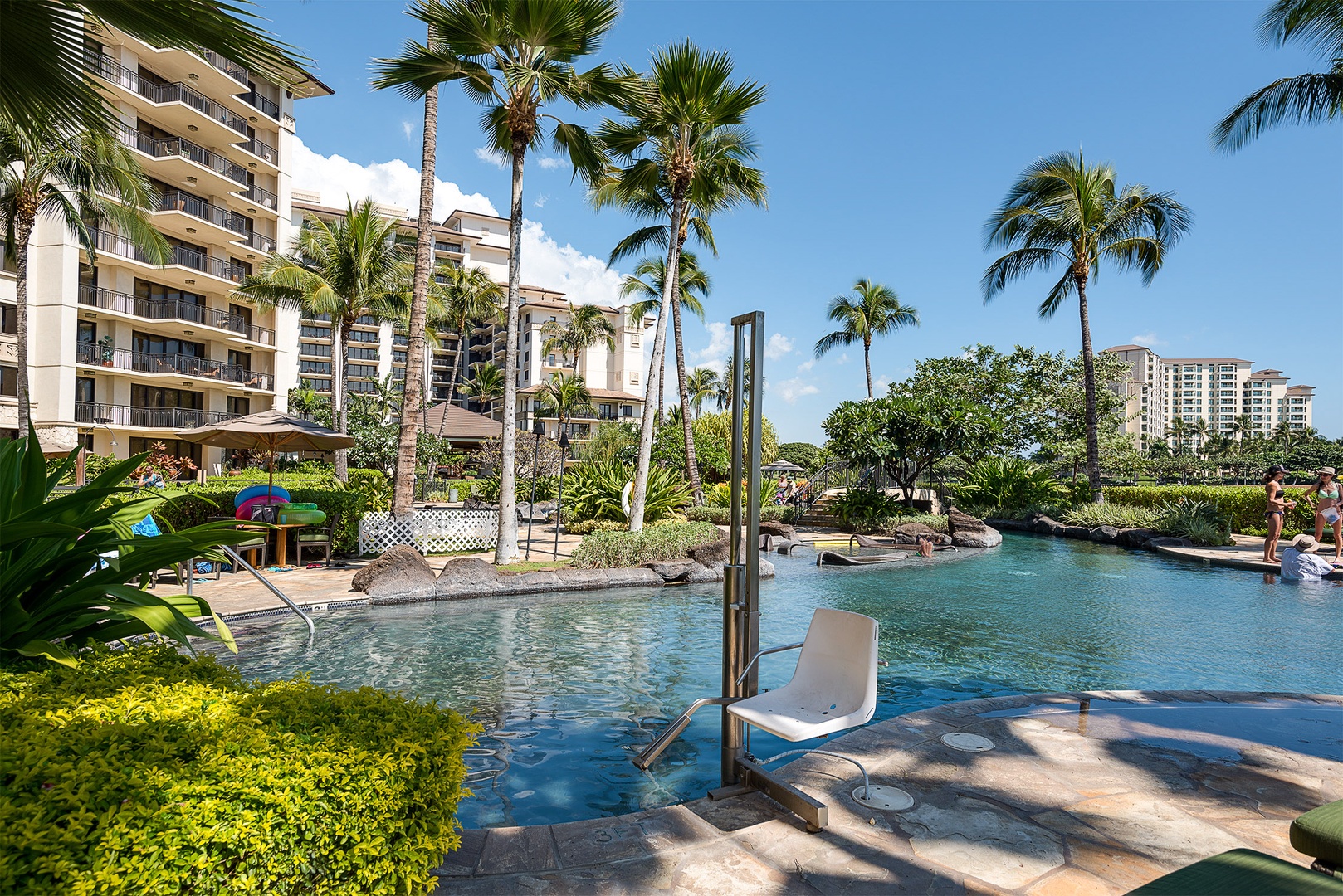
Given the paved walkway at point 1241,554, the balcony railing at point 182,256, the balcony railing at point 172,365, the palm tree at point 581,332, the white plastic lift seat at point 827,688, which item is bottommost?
the paved walkway at point 1241,554

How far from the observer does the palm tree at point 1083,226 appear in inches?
857

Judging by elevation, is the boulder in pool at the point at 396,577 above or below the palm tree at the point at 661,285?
below

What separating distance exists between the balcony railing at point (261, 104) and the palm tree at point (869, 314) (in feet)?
101

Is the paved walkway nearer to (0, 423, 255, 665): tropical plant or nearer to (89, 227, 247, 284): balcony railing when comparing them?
(0, 423, 255, 665): tropical plant

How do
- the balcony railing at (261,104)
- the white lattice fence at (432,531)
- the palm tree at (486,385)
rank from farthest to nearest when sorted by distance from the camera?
the palm tree at (486,385) < the balcony railing at (261,104) < the white lattice fence at (432,531)

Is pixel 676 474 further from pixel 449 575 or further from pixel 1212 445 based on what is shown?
pixel 1212 445

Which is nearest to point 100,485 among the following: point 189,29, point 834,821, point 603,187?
point 189,29

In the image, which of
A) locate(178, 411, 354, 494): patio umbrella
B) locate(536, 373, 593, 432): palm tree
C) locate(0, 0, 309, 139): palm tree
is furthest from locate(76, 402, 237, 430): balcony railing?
locate(0, 0, 309, 139): palm tree

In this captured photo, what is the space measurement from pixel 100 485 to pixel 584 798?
10.4 feet

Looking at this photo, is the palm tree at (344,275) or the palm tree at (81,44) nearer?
the palm tree at (81,44)

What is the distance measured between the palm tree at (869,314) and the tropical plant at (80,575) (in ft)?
114

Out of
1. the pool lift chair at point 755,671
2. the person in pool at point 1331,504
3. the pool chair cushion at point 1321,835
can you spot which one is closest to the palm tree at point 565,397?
the person in pool at point 1331,504

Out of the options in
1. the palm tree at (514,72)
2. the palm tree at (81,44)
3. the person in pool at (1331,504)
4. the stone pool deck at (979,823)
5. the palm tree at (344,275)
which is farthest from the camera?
the palm tree at (344,275)

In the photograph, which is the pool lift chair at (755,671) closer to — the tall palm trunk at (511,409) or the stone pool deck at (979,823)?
the stone pool deck at (979,823)
